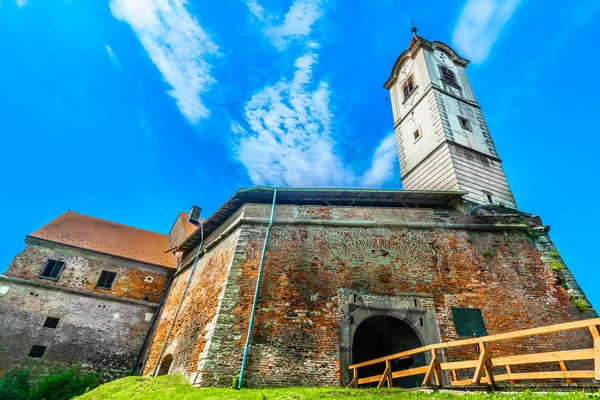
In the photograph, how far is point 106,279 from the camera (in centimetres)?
1689

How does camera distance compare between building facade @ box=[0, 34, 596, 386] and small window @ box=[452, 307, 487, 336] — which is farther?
small window @ box=[452, 307, 487, 336]

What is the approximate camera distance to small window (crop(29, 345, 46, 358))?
14086 mm

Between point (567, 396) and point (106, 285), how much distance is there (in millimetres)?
18428

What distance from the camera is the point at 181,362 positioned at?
10234 millimetres

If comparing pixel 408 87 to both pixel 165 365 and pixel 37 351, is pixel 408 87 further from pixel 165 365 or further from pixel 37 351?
pixel 37 351

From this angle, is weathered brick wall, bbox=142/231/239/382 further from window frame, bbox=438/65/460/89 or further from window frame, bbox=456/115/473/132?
window frame, bbox=438/65/460/89

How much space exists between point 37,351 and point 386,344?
1481 cm

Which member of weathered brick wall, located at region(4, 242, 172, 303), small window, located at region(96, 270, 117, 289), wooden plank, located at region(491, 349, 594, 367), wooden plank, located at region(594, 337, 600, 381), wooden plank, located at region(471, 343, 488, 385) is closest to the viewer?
wooden plank, located at region(594, 337, 600, 381)

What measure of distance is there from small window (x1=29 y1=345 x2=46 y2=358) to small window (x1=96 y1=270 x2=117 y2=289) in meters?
3.29

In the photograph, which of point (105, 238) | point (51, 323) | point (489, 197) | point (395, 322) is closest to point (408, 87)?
point (489, 197)

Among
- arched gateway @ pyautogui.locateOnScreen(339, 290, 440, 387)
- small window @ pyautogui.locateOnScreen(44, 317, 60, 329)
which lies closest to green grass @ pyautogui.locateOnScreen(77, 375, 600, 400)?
arched gateway @ pyautogui.locateOnScreen(339, 290, 440, 387)

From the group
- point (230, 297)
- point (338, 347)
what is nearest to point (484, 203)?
point (338, 347)

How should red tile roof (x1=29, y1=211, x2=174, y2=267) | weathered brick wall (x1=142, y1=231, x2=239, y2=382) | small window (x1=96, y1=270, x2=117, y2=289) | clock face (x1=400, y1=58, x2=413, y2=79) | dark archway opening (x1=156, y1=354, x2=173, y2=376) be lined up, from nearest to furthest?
weathered brick wall (x1=142, y1=231, x2=239, y2=382)
dark archway opening (x1=156, y1=354, x2=173, y2=376)
small window (x1=96, y1=270, x2=117, y2=289)
red tile roof (x1=29, y1=211, x2=174, y2=267)
clock face (x1=400, y1=58, x2=413, y2=79)

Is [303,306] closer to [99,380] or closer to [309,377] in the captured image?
[309,377]
